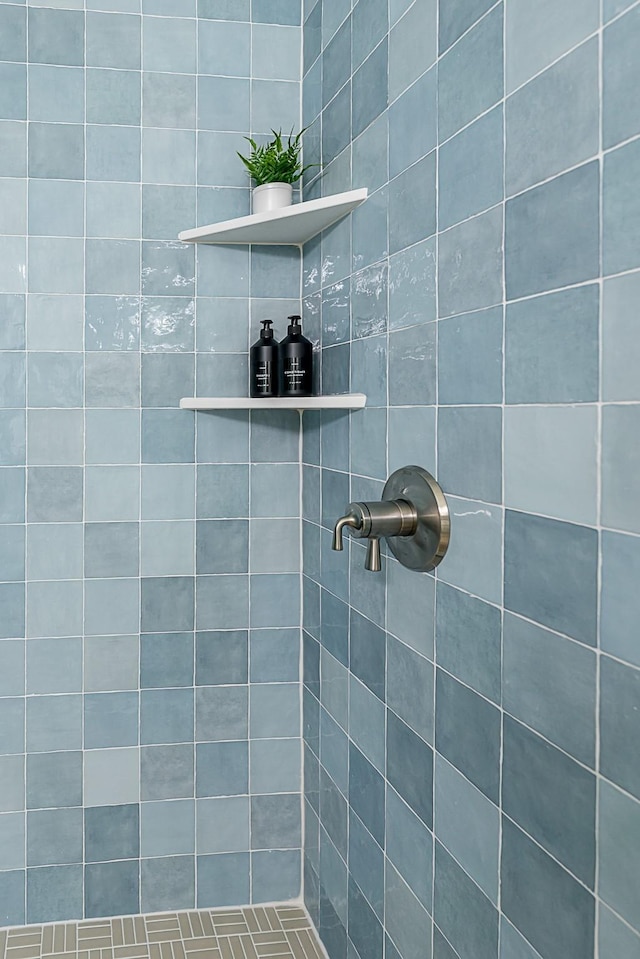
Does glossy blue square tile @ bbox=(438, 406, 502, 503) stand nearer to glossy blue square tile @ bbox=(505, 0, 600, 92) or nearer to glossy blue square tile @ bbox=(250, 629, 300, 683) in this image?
glossy blue square tile @ bbox=(505, 0, 600, 92)

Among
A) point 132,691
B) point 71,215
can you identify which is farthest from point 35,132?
point 132,691

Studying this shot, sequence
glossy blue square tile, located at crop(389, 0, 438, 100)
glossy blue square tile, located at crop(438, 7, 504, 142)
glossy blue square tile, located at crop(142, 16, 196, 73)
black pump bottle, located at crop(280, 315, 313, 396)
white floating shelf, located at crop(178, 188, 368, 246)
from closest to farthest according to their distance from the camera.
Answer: glossy blue square tile, located at crop(438, 7, 504, 142) < glossy blue square tile, located at crop(389, 0, 438, 100) < white floating shelf, located at crop(178, 188, 368, 246) < black pump bottle, located at crop(280, 315, 313, 396) < glossy blue square tile, located at crop(142, 16, 196, 73)

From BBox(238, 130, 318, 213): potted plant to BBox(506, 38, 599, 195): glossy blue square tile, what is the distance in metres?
0.93

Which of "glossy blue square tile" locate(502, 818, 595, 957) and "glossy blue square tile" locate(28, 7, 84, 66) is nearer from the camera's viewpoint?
"glossy blue square tile" locate(502, 818, 595, 957)

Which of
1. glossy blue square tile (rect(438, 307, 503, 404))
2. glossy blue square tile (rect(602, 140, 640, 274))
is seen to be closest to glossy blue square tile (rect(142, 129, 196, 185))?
glossy blue square tile (rect(438, 307, 503, 404))

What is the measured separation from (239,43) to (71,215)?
0.58 meters

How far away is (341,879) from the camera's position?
185cm

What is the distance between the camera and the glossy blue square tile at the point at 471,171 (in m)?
1.14

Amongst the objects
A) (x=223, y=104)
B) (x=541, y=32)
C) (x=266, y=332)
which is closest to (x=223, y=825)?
(x=266, y=332)

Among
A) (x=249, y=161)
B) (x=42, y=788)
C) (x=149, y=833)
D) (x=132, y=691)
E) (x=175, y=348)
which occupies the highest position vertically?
(x=249, y=161)

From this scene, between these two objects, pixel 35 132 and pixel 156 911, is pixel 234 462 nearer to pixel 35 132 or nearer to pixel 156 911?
pixel 35 132

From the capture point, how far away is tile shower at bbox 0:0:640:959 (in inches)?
41.3

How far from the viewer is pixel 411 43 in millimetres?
1418

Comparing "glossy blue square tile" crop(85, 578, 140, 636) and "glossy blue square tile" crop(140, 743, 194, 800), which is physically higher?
"glossy blue square tile" crop(85, 578, 140, 636)
